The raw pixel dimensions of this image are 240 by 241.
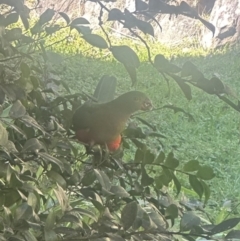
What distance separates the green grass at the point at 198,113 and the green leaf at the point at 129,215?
0.51 metres

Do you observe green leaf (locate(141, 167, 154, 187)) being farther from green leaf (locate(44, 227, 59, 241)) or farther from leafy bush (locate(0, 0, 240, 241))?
green leaf (locate(44, 227, 59, 241))

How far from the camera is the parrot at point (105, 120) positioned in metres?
0.50

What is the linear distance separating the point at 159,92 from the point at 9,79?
50cm

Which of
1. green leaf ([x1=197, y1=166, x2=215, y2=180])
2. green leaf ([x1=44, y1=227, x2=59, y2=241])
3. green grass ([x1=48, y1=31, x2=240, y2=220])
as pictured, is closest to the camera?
green leaf ([x1=44, y1=227, x2=59, y2=241])

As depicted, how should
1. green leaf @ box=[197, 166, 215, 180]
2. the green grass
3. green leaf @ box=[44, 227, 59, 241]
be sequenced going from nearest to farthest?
green leaf @ box=[44, 227, 59, 241]
green leaf @ box=[197, 166, 215, 180]
the green grass

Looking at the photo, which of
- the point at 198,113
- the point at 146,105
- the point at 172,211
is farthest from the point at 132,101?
the point at 198,113

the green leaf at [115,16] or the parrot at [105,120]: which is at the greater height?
the green leaf at [115,16]

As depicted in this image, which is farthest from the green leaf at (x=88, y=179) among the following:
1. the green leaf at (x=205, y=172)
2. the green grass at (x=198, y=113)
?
the green grass at (x=198, y=113)

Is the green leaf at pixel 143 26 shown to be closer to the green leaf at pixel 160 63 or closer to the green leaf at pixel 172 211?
the green leaf at pixel 160 63

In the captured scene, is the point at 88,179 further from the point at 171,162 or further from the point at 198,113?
the point at 198,113

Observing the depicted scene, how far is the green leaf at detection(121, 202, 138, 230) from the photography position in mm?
380

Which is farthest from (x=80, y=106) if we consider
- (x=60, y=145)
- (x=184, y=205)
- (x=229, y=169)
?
(x=229, y=169)

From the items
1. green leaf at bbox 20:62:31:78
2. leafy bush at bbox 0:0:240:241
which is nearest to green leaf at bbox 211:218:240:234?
leafy bush at bbox 0:0:240:241

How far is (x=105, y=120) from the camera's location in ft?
1.66
